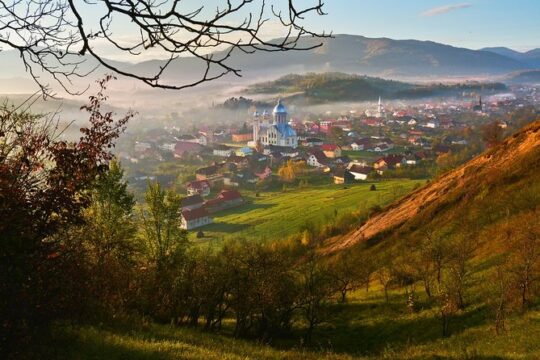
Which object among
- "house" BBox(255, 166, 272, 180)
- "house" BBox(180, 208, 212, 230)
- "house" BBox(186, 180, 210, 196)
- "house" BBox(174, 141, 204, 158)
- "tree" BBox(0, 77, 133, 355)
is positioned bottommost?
"house" BBox(180, 208, 212, 230)

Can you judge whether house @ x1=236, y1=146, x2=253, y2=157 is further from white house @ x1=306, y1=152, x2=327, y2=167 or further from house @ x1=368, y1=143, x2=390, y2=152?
house @ x1=368, y1=143, x2=390, y2=152

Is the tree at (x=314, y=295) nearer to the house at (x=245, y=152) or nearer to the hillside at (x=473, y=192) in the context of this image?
the hillside at (x=473, y=192)

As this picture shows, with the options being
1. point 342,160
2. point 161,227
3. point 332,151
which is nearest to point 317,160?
point 342,160

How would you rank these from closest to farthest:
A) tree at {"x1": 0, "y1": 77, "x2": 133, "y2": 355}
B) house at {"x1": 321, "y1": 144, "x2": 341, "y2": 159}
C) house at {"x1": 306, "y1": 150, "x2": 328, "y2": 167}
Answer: tree at {"x1": 0, "y1": 77, "x2": 133, "y2": 355} → house at {"x1": 306, "y1": 150, "x2": 328, "y2": 167} → house at {"x1": 321, "y1": 144, "x2": 341, "y2": 159}

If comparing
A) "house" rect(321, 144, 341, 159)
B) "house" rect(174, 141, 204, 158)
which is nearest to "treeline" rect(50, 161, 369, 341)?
"house" rect(321, 144, 341, 159)

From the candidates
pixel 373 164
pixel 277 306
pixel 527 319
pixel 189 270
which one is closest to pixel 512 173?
pixel 527 319

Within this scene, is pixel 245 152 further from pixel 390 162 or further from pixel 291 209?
pixel 291 209

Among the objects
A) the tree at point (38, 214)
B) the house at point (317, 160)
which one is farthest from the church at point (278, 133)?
the tree at point (38, 214)
